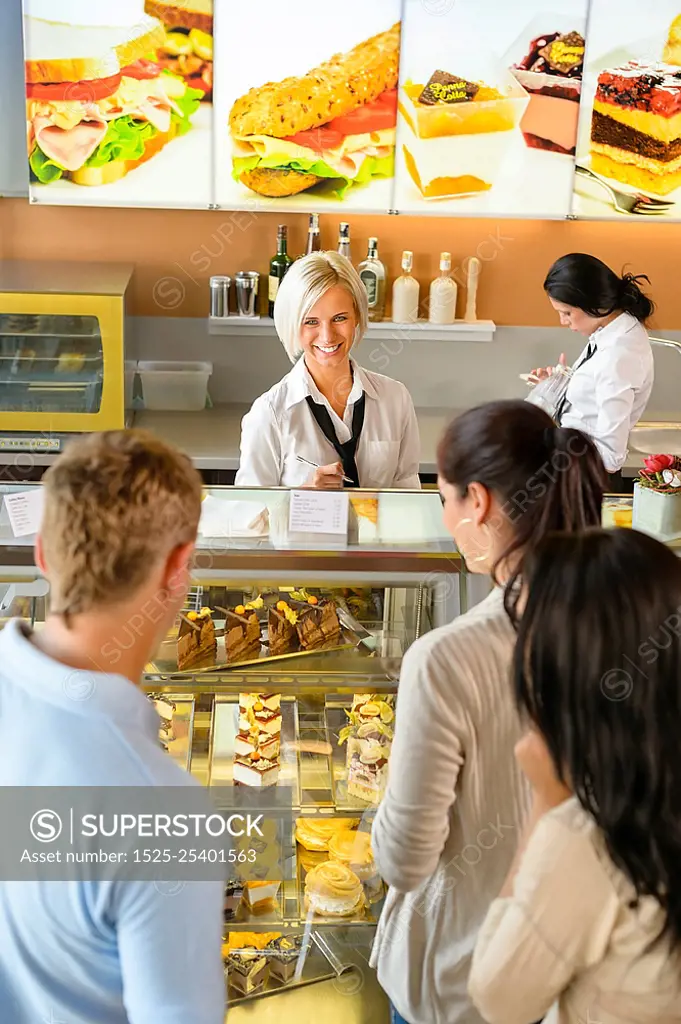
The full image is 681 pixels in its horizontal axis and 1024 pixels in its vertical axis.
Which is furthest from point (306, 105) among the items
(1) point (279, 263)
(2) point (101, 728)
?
(2) point (101, 728)

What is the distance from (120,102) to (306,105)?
675 mm

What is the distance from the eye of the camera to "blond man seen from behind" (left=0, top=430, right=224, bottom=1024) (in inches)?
41.1

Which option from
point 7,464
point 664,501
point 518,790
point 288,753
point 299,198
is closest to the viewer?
point 518,790

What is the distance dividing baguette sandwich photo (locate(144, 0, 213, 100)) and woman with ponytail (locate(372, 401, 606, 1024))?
2.93m

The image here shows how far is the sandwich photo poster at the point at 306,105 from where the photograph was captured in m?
3.81

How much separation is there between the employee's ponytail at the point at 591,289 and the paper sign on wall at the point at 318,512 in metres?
1.43

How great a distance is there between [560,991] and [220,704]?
1.34 m

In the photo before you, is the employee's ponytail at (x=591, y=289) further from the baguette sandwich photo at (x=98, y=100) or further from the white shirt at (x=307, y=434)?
the baguette sandwich photo at (x=98, y=100)

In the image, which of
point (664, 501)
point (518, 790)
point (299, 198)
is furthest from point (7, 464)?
point (518, 790)

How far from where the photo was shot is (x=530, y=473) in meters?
1.36

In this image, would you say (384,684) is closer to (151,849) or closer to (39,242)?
(151,849)

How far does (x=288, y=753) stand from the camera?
2309 mm

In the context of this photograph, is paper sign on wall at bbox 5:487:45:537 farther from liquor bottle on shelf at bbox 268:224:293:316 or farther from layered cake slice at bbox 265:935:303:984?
liquor bottle on shelf at bbox 268:224:293:316

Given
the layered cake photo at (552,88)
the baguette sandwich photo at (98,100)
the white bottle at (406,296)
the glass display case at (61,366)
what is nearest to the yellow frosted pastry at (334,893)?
the glass display case at (61,366)
